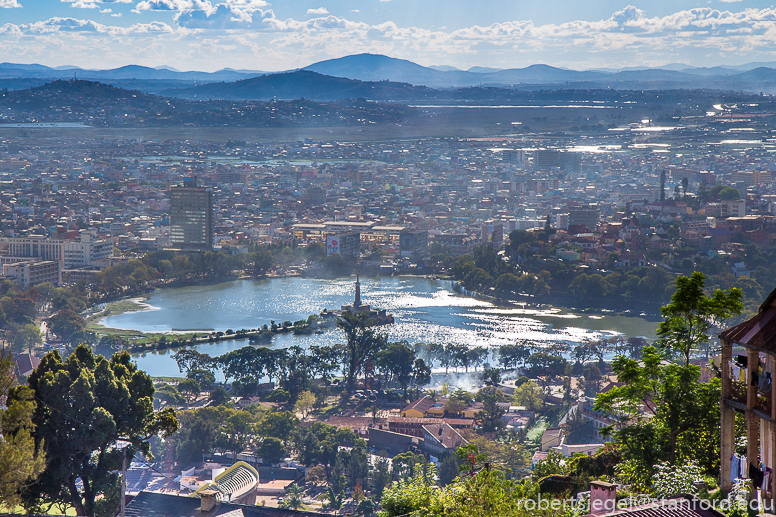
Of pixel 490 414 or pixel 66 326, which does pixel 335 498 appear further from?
pixel 66 326

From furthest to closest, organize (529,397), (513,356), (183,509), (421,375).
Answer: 1. (513,356)
2. (421,375)
3. (529,397)
4. (183,509)

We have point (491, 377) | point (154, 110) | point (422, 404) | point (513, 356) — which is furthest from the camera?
point (154, 110)

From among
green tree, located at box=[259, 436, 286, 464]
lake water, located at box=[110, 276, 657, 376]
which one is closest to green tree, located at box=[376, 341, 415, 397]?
lake water, located at box=[110, 276, 657, 376]

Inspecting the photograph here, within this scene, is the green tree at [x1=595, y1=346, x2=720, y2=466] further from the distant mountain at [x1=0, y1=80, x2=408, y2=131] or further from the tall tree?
the distant mountain at [x1=0, y1=80, x2=408, y2=131]

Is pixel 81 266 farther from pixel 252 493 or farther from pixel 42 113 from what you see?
pixel 42 113

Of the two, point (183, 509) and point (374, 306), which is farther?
point (374, 306)

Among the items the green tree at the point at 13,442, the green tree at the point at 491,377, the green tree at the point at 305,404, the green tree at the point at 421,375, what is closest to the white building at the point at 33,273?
the green tree at the point at 305,404

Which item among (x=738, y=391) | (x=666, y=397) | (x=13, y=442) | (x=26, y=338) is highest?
(x=738, y=391)

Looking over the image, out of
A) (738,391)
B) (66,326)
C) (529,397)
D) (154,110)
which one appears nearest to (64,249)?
(66,326)
